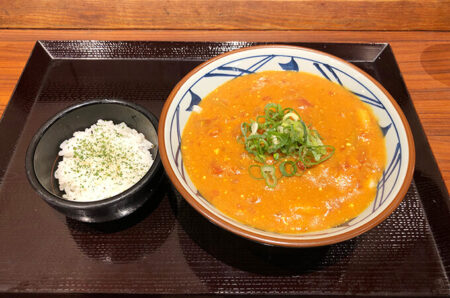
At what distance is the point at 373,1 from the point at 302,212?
8.12 feet

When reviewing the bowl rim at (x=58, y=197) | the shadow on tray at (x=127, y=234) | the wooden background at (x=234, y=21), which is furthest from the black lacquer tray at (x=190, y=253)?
the wooden background at (x=234, y=21)

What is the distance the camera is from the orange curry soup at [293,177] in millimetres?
1669

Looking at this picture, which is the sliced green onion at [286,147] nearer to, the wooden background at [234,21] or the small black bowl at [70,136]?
the small black bowl at [70,136]

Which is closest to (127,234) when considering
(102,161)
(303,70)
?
(102,161)

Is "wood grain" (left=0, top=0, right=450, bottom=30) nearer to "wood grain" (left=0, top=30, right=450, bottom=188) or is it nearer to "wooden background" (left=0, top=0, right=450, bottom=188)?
"wooden background" (left=0, top=0, right=450, bottom=188)

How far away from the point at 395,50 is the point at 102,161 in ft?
8.43

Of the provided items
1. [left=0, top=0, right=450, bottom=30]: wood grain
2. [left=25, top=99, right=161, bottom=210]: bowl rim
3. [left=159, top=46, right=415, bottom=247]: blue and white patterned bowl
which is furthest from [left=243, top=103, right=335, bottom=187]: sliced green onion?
[left=0, top=0, right=450, bottom=30]: wood grain

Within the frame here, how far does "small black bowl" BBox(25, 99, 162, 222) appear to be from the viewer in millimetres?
1681

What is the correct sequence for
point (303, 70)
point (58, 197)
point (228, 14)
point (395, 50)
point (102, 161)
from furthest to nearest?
point (228, 14) < point (395, 50) < point (303, 70) < point (102, 161) < point (58, 197)

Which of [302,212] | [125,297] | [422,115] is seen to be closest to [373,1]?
[422,115]

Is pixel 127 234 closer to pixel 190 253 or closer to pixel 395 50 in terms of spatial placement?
pixel 190 253

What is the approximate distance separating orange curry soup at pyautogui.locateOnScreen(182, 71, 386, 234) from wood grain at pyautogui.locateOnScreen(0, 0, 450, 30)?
3.87 feet

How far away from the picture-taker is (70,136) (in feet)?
7.07

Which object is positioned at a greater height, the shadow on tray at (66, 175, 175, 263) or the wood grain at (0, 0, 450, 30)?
the wood grain at (0, 0, 450, 30)
